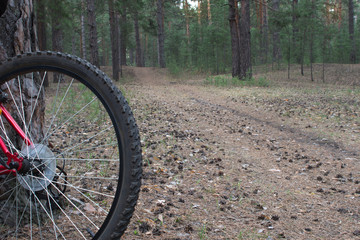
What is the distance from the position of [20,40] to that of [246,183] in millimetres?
2715

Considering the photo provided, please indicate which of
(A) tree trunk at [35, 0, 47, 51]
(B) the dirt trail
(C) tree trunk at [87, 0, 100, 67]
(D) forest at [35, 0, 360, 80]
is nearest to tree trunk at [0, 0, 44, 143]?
(B) the dirt trail

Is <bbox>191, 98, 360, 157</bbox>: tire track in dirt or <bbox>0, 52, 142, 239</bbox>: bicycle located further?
<bbox>191, 98, 360, 157</bbox>: tire track in dirt

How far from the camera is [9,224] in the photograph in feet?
6.95

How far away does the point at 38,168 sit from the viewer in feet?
5.70

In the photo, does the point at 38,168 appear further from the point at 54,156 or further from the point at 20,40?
the point at 20,40

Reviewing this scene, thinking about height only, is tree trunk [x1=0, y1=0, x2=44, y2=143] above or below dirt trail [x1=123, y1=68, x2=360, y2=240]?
above

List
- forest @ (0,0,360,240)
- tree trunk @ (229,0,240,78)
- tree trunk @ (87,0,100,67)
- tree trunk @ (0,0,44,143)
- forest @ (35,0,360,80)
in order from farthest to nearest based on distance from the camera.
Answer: tree trunk @ (229,0,240,78) → forest @ (35,0,360,80) → tree trunk @ (87,0,100,67) → tree trunk @ (0,0,44,143) → forest @ (0,0,360,240)

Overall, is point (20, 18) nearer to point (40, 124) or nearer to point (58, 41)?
point (40, 124)

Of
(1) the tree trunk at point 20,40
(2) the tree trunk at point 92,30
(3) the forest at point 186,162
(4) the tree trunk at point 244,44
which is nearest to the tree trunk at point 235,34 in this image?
(4) the tree trunk at point 244,44

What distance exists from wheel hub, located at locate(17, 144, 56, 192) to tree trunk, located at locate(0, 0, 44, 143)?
16.1 inches

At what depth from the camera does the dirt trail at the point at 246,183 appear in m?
2.43

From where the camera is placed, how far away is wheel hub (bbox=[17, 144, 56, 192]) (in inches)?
67.9

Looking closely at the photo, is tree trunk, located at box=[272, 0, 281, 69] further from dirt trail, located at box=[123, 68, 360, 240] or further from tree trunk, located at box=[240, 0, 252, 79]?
dirt trail, located at box=[123, 68, 360, 240]

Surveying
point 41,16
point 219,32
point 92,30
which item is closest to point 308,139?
point 41,16
